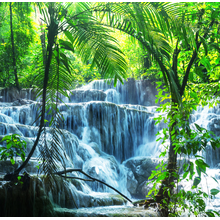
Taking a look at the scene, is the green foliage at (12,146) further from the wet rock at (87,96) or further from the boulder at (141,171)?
the wet rock at (87,96)

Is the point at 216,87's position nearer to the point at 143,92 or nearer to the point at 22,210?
the point at 22,210

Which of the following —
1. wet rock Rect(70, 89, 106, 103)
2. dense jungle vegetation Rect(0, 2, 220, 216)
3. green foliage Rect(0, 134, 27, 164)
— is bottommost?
green foliage Rect(0, 134, 27, 164)

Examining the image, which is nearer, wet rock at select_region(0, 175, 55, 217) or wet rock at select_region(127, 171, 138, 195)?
wet rock at select_region(0, 175, 55, 217)

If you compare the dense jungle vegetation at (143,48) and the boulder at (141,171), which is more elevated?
the dense jungle vegetation at (143,48)

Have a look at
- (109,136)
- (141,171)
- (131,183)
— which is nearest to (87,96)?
(109,136)

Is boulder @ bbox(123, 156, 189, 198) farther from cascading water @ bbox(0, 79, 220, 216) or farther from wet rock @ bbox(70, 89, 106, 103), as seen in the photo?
wet rock @ bbox(70, 89, 106, 103)

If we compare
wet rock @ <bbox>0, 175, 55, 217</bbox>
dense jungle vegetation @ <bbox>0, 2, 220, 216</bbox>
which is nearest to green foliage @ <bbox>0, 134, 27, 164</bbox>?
dense jungle vegetation @ <bbox>0, 2, 220, 216</bbox>

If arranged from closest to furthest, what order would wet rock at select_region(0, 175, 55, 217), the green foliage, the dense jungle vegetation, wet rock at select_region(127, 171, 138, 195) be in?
the dense jungle vegetation < the green foliage < wet rock at select_region(0, 175, 55, 217) < wet rock at select_region(127, 171, 138, 195)

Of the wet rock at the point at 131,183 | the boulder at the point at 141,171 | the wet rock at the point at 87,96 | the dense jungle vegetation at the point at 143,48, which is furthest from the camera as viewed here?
the wet rock at the point at 87,96

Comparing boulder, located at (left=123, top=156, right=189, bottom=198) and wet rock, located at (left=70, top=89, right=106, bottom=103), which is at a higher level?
wet rock, located at (left=70, top=89, right=106, bottom=103)

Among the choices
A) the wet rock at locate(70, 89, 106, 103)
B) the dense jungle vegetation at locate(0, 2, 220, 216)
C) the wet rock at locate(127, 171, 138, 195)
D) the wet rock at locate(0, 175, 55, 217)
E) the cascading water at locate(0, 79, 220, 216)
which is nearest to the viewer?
the dense jungle vegetation at locate(0, 2, 220, 216)

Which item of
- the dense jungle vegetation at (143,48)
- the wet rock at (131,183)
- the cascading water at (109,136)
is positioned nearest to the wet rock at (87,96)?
the cascading water at (109,136)

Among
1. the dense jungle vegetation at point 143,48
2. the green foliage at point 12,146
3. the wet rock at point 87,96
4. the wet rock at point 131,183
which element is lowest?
the wet rock at point 131,183

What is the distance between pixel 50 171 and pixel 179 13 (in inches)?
118
